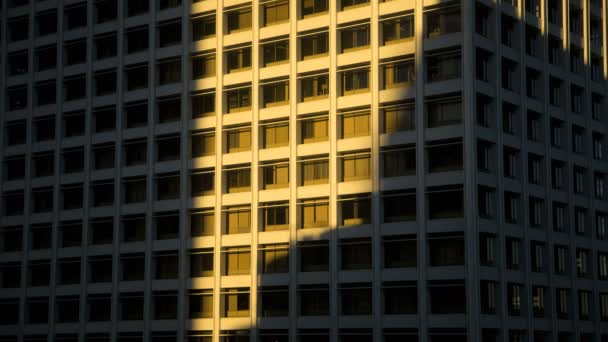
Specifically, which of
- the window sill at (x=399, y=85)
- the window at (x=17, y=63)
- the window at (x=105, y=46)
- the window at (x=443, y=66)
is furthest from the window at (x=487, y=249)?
the window at (x=17, y=63)

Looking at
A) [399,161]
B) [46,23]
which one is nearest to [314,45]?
[399,161]

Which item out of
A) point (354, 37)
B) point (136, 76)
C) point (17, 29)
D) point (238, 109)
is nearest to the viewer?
point (354, 37)

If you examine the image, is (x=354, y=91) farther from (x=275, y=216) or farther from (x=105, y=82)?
(x=105, y=82)

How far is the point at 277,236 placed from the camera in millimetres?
75375

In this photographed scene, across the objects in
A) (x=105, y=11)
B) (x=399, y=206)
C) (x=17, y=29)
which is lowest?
(x=399, y=206)

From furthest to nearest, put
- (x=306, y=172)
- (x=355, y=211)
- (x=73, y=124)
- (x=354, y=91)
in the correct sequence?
(x=73, y=124)
(x=306, y=172)
(x=354, y=91)
(x=355, y=211)

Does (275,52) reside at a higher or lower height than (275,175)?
higher

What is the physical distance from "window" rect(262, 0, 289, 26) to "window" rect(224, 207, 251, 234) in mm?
12362

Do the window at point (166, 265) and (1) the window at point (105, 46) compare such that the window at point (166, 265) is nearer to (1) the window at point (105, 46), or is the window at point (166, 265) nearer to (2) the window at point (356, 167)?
(2) the window at point (356, 167)

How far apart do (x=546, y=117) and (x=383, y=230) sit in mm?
13786

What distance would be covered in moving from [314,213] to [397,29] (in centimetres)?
1243

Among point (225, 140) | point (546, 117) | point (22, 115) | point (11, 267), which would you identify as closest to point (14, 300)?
point (11, 267)

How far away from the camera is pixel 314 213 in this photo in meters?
74.5

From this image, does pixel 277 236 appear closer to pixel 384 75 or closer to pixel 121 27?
pixel 384 75
